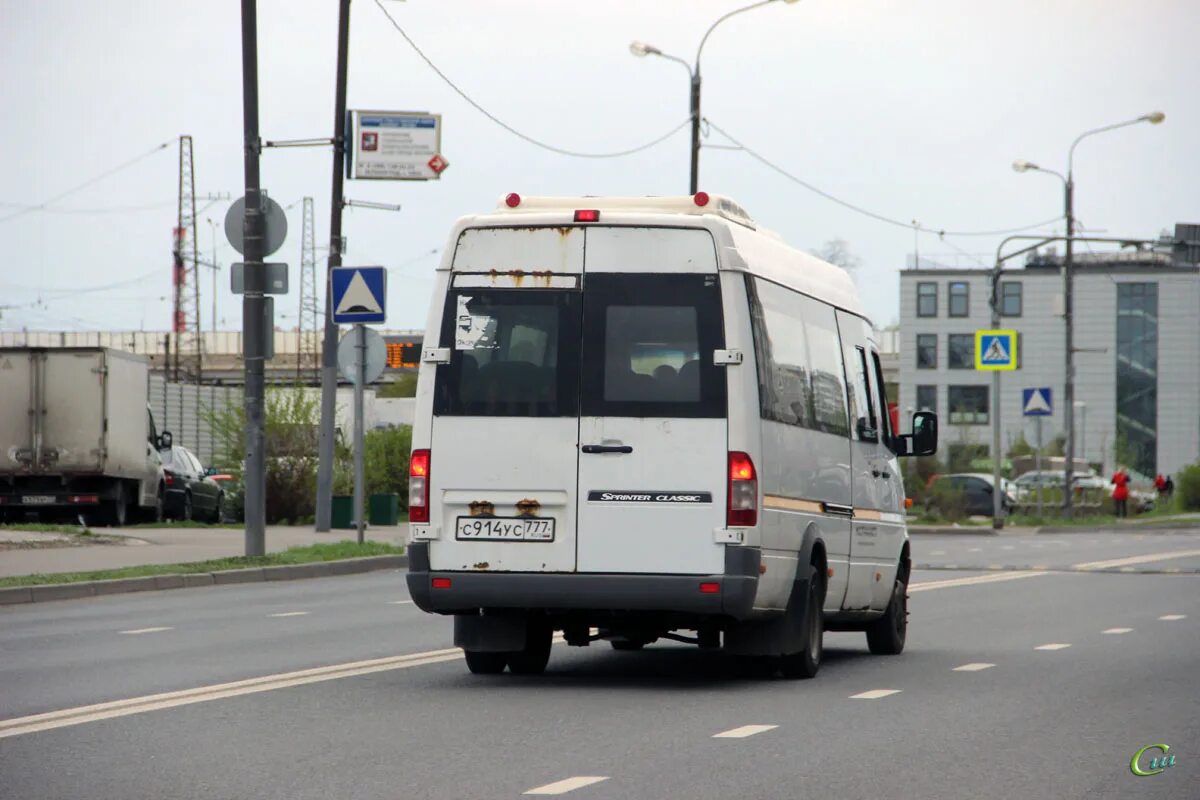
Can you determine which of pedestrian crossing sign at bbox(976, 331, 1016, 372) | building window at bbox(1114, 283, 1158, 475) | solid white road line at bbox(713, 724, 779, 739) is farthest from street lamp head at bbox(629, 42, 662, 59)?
building window at bbox(1114, 283, 1158, 475)

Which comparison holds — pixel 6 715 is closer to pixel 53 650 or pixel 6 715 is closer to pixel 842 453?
pixel 53 650

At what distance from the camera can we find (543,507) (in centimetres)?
1104

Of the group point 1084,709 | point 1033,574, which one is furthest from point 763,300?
point 1033,574

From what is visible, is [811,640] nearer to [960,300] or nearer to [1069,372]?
[1069,372]

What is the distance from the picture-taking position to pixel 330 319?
95.0ft

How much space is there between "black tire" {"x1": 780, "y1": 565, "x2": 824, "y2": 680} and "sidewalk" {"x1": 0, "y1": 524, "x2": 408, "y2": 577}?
10.6 meters

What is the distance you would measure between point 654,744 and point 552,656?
4810 millimetres

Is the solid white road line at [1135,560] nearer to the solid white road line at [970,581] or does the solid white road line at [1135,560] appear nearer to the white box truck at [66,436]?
the solid white road line at [970,581]

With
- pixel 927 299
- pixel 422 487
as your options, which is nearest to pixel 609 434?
pixel 422 487

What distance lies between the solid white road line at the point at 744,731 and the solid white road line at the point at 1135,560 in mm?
18531

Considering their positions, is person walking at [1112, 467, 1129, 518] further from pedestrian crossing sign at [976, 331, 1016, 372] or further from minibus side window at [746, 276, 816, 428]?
minibus side window at [746, 276, 816, 428]

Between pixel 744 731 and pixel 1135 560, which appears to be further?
pixel 1135 560

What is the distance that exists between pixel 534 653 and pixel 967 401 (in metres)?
107

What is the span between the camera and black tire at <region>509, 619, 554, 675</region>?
11.9 metres
